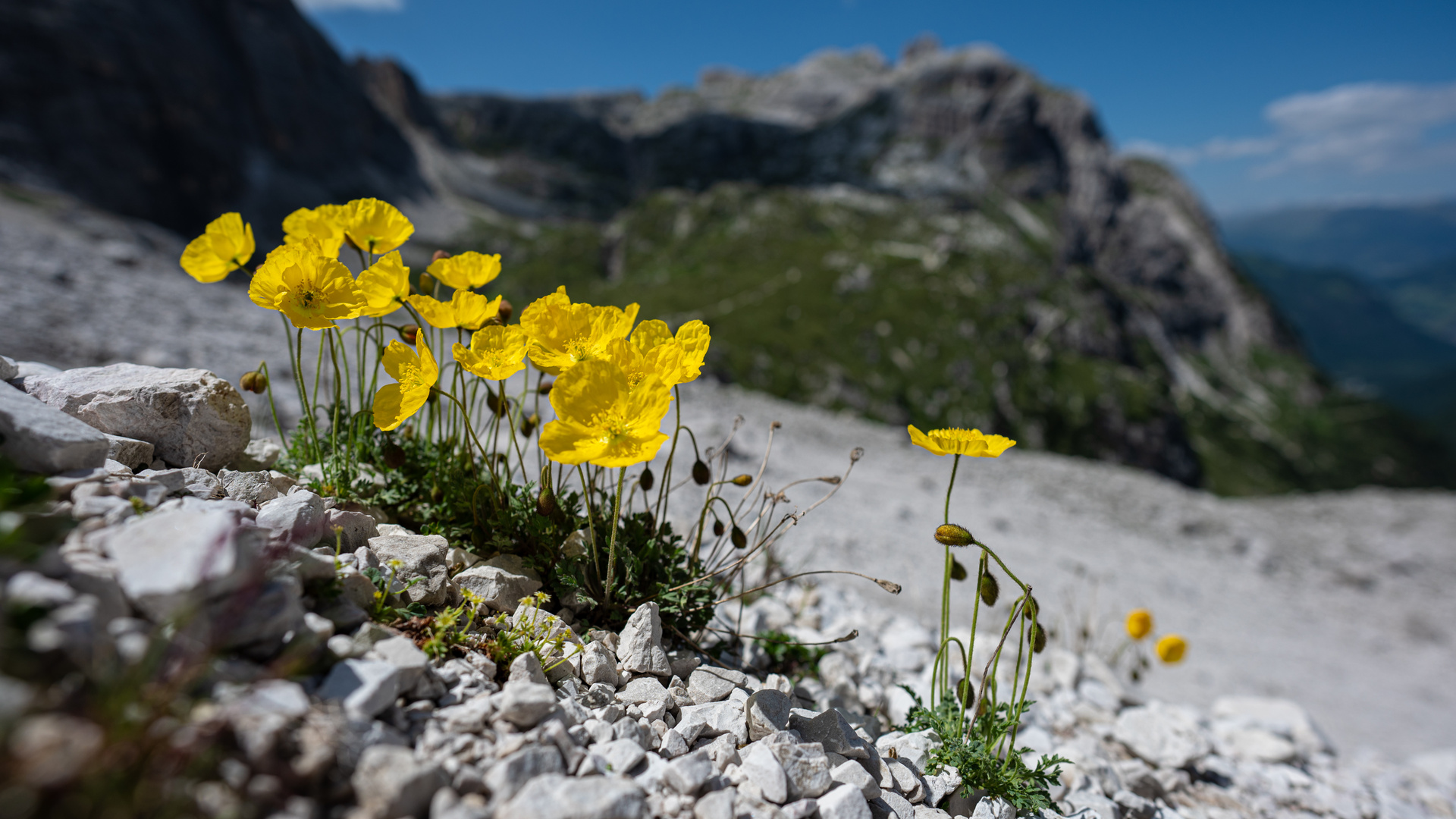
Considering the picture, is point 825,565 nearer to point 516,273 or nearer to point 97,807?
point 97,807

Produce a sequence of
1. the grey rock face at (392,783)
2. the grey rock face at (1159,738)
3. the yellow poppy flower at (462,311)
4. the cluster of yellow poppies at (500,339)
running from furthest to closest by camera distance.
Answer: the grey rock face at (1159,738), the yellow poppy flower at (462,311), the cluster of yellow poppies at (500,339), the grey rock face at (392,783)

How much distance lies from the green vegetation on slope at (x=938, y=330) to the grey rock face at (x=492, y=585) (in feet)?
125

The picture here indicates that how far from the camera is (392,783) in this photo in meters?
1.78

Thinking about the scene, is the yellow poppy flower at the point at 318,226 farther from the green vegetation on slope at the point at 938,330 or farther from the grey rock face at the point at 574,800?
the green vegetation on slope at the point at 938,330

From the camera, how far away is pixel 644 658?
9.77 feet

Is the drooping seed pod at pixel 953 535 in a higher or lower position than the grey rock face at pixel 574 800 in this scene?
higher

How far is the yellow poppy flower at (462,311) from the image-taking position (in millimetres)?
3035

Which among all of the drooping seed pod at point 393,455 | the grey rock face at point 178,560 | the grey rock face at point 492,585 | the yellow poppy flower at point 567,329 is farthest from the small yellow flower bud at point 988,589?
the drooping seed pod at point 393,455

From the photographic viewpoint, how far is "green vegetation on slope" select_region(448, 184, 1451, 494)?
74.4m

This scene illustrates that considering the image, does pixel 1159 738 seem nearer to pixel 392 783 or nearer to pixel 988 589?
pixel 988 589

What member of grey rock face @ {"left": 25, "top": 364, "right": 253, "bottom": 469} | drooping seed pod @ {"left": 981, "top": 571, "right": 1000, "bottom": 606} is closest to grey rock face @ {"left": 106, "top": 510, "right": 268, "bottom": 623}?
grey rock face @ {"left": 25, "top": 364, "right": 253, "bottom": 469}

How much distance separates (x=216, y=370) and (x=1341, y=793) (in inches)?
549

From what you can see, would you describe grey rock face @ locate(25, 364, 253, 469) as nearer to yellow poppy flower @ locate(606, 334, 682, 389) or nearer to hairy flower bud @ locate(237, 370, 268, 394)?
hairy flower bud @ locate(237, 370, 268, 394)

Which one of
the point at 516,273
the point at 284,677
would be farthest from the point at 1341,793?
the point at 516,273
